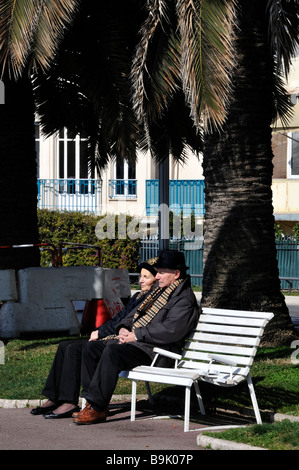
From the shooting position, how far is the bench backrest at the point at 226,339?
7.82m

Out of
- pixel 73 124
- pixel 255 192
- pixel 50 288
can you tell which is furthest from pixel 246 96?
pixel 73 124

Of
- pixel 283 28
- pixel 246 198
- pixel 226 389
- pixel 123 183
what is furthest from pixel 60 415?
pixel 123 183

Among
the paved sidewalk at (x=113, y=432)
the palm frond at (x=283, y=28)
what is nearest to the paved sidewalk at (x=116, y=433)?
the paved sidewalk at (x=113, y=432)

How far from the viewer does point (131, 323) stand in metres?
8.52

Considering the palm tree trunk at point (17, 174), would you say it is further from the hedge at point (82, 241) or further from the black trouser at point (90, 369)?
the hedge at point (82, 241)

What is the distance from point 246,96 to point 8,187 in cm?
441

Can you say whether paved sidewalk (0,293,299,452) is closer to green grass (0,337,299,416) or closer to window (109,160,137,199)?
green grass (0,337,299,416)

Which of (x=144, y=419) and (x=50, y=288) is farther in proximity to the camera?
(x=50, y=288)

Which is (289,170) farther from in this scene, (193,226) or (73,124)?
(73,124)

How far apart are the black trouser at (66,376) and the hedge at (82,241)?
60.2ft

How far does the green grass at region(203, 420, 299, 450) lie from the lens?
6566 mm

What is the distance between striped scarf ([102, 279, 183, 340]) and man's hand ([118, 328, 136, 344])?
0.08 metres

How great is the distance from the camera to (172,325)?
803 centimetres

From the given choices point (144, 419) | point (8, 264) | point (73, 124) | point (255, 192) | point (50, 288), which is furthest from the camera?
point (73, 124)
